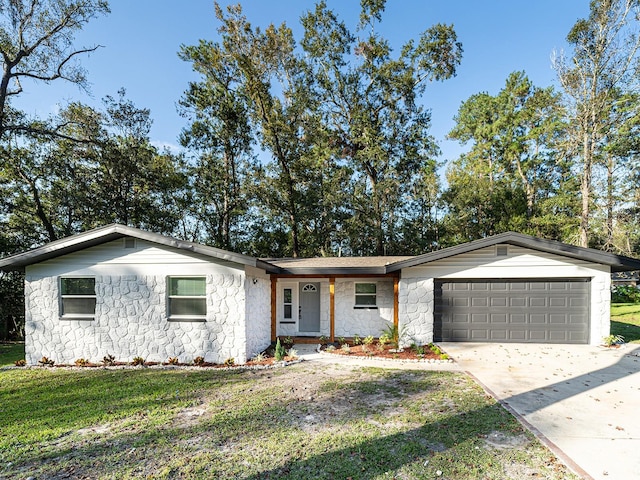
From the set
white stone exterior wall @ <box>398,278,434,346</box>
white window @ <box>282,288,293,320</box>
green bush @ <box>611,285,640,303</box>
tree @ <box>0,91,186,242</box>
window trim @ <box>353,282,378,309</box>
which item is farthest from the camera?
green bush @ <box>611,285,640,303</box>

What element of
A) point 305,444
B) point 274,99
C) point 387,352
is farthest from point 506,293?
point 274,99

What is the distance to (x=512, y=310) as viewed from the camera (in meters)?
9.28

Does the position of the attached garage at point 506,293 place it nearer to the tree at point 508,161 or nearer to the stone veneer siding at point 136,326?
the stone veneer siding at point 136,326

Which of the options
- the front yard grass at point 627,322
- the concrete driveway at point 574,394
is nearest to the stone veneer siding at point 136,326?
the concrete driveway at point 574,394

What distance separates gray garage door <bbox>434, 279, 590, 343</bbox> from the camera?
9.11 m

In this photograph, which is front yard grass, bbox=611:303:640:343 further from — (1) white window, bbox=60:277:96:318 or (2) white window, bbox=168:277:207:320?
(1) white window, bbox=60:277:96:318

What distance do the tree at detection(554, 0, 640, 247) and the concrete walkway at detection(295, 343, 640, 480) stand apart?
36.6ft

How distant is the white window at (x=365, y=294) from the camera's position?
10.6m

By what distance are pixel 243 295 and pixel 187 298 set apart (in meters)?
1.53

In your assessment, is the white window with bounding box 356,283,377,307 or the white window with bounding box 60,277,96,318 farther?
the white window with bounding box 356,283,377,307

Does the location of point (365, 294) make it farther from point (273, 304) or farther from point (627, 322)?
point (627, 322)

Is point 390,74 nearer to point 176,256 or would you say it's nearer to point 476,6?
point 476,6

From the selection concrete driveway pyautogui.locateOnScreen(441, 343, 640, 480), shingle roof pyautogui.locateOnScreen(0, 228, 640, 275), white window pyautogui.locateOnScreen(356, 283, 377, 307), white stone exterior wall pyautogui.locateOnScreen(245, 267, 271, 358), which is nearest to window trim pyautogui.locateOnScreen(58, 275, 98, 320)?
shingle roof pyautogui.locateOnScreen(0, 228, 640, 275)

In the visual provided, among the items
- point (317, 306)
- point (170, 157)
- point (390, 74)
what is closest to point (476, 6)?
point (390, 74)
